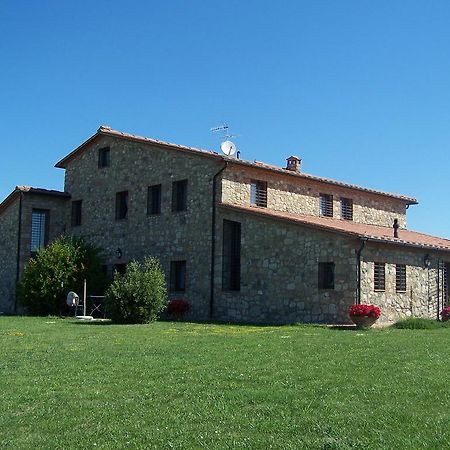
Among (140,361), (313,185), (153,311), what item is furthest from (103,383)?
(313,185)

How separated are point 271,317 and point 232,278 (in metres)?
2.85

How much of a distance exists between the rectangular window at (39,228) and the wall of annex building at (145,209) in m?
1.41

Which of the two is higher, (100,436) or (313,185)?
(313,185)

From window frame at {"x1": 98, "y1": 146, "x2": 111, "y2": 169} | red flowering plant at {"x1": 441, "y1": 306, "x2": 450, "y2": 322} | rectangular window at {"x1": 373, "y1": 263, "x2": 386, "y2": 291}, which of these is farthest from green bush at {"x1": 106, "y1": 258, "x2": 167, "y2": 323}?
red flowering plant at {"x1": 441, "y1": 306, "x2": 450, "y2": 322}

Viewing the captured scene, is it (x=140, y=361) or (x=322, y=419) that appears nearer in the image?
(x=322, y=419)

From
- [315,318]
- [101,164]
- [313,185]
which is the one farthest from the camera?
[101,164]

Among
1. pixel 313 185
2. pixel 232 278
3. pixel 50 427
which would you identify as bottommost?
pixel 50 427

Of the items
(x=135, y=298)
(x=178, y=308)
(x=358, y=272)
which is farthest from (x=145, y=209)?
(x=358, y=272)

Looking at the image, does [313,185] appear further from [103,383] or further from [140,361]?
[103,383]

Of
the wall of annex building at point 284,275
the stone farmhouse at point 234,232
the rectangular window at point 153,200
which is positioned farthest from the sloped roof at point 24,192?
the wall of annex building at point 284,275

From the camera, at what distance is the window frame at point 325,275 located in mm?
24562

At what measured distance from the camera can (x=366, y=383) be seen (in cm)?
952

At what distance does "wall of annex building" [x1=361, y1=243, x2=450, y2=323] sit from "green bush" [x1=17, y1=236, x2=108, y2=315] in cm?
1348

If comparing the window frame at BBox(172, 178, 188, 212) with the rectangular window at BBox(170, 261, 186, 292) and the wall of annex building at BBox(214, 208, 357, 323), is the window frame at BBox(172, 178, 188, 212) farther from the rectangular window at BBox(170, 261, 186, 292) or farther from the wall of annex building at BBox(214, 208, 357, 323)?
the wall of annex building at BBox(214, 208, 357, 323)
